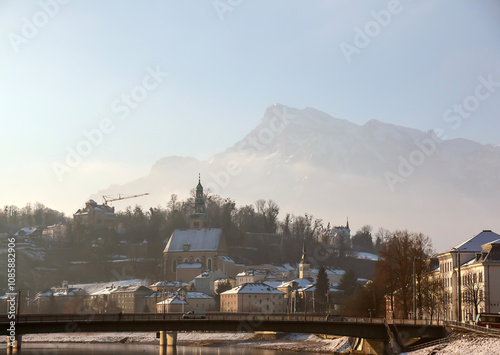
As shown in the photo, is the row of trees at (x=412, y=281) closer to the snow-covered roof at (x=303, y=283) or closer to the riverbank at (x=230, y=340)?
the riverbank at (x=230, y=340)

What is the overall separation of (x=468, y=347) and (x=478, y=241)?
136 feet

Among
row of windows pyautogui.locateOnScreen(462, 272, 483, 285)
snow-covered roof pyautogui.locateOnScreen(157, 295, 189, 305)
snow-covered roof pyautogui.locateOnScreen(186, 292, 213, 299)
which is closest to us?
row of windows pyautogui.locateOnScreen(462, 272, 483, 285)

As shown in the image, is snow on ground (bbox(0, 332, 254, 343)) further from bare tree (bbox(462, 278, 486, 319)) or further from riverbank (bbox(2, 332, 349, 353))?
bare tree (bbox(462, 278, 486, 319))

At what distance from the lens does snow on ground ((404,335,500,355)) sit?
55.7 metres

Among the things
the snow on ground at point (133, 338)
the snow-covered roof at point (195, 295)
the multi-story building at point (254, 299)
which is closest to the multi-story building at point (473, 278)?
the snow on ground at point (133, 338)

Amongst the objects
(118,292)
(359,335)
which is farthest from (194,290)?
(359,335)

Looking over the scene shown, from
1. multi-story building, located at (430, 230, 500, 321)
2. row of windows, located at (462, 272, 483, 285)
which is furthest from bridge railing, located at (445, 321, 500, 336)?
row of windows, located at (462, 272, 483, 285)

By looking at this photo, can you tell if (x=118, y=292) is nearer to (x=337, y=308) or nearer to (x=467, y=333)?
(x=337, y=308)

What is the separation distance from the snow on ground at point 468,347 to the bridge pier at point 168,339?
39.1 meters

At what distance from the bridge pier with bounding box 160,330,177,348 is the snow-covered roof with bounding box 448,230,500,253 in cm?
3148

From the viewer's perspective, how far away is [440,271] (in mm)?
107500

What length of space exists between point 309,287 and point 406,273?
80.6m

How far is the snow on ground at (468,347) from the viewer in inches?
2192

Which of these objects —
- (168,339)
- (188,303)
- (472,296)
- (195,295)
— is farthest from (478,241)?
(195,295)
